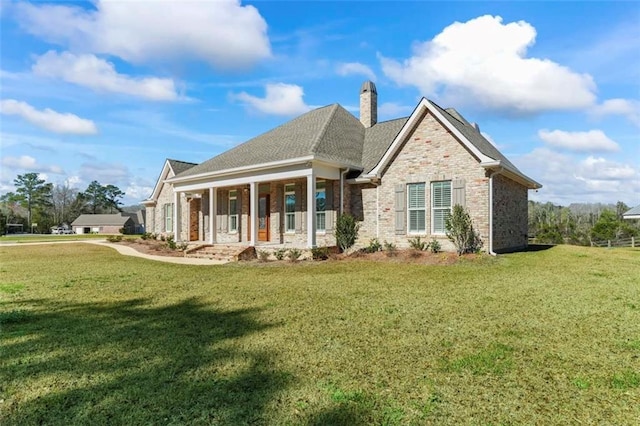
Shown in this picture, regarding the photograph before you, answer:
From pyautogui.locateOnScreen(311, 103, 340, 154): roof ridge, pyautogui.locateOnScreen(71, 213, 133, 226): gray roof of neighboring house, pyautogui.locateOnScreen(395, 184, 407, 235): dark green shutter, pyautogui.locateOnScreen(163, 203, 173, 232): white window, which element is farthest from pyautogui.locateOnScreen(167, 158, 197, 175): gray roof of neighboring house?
pyautogui.locateOnScreen(71, 213, 133, 226): gray roof of neighboring house

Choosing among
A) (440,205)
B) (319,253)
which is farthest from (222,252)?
(440,205)

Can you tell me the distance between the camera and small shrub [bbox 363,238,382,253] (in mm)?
14289

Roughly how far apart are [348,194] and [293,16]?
23.7ft

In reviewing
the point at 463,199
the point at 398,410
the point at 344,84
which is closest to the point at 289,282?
the point at 398,410

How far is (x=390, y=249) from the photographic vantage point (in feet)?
44.6

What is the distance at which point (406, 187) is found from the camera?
14.1 m

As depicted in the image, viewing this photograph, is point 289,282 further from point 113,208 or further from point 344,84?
point 113,208

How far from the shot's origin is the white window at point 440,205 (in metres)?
13.2

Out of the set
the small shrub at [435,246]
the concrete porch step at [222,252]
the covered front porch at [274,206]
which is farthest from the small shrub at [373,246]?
the concrete porch step at [222,252]

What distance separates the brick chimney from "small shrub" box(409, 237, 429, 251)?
29.0 feet

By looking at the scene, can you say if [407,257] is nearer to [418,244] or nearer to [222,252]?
[418,244]

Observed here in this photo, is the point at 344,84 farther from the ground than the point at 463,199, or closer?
farther from the ground

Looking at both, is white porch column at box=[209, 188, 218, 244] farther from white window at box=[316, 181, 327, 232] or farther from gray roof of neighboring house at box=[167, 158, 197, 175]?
gray roof of neighboring house at box=[167, 158, 197, 175]

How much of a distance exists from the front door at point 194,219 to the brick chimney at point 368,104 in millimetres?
11546
